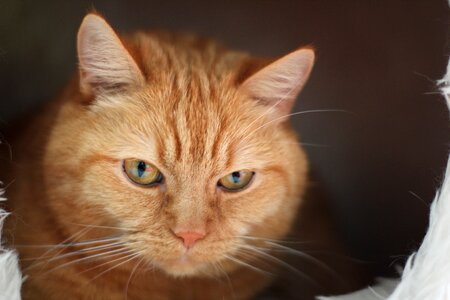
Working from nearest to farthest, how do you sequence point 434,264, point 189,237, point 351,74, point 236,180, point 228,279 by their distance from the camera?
point 434,264 < point 189,237 < point 236,180 < point 228,279 < point 351,74

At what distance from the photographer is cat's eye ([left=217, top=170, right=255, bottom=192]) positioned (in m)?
1.27

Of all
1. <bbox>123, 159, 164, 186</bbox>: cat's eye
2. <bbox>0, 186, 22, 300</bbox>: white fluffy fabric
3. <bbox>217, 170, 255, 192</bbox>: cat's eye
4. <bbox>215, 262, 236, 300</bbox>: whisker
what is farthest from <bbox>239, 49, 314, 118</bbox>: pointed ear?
<bbox>0, 186, 22, 300</bbox>: white fluffy fabric

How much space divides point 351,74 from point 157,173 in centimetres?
72

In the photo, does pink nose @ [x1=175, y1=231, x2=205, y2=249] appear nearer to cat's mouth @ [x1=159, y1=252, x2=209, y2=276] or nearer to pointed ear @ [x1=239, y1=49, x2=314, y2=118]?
cat's mouth @ [x1=159, y1=252, x2=209, y2=276]

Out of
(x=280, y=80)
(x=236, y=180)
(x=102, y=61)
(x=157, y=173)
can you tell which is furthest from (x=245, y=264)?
(x=102, y=61)

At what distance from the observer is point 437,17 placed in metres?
1.54

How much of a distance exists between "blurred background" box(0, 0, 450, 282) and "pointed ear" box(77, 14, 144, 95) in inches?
13.9

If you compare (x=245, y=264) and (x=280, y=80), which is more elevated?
(x=280, y=80)

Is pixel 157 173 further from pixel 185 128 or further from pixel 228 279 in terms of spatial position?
pixel 228 279

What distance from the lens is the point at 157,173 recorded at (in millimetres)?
1218

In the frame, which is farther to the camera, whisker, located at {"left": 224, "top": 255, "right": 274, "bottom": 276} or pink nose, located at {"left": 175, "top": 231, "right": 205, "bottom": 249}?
whisker, located at {"left": 224, "top": 255, "right": 274, "bottom": 276}

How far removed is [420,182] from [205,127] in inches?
27.2

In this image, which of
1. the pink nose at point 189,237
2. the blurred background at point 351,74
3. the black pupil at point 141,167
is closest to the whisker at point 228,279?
the pink nose at point 189,237

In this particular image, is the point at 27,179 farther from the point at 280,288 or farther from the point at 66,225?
the point at 280,288
